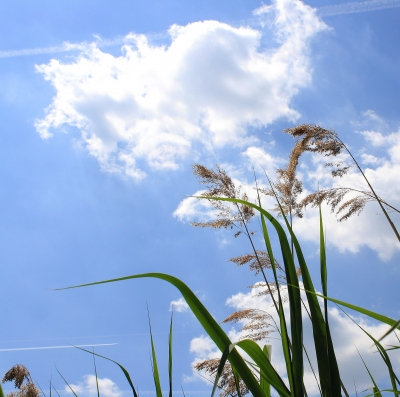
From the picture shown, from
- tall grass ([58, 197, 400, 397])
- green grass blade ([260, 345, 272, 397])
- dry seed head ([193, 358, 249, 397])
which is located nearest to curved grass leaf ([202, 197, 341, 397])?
tall grass ([58, 197, 400, 397])

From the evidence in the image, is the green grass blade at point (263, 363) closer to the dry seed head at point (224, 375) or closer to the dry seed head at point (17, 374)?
the dry seed head at point (224, 375)

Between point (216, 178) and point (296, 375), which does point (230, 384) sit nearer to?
point (216, 178)

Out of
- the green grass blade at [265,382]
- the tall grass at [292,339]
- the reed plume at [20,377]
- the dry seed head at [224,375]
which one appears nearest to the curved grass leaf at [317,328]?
the tall grass at [292,339]

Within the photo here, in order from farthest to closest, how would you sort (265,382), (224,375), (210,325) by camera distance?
(224,375), (265,382), (210,325)

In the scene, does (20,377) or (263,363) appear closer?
(263,363)

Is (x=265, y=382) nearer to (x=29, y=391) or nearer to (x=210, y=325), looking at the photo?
(x=210, y=325)

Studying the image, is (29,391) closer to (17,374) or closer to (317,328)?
(17,374)

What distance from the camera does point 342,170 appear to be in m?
3.10

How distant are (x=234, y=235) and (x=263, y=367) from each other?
2.36 meters

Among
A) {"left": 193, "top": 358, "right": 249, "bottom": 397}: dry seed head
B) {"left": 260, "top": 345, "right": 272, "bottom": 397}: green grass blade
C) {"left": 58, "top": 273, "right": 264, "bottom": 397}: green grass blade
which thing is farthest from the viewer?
{"left": 193, "top": 358, "right": 249, "bottom": 397}: dry seed head

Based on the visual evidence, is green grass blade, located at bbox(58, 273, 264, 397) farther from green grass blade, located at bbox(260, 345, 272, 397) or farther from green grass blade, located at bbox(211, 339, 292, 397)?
green grass blade, located at bbox(260, 345, 272, 397)

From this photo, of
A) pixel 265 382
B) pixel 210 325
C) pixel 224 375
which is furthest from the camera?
pixel 224 375

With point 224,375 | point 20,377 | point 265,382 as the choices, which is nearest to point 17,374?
point 20,377

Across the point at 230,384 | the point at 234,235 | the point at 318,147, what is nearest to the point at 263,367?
the point at 230,384
